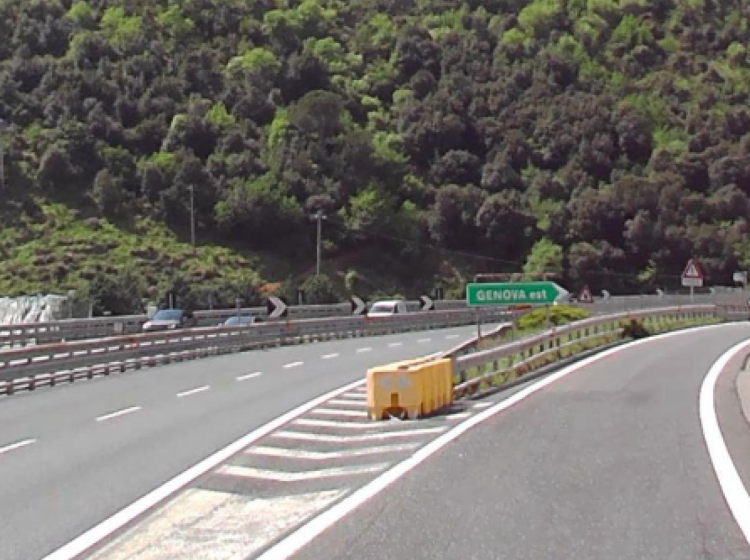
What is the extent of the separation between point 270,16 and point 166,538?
107137 millimetres

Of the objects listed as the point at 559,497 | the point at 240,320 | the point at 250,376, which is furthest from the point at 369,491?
the point at 240,320

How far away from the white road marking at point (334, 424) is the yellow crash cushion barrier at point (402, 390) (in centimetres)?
32

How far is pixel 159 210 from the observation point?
78.4 meters

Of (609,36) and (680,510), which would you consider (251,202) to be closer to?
(609,36)

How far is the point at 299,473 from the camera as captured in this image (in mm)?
13227

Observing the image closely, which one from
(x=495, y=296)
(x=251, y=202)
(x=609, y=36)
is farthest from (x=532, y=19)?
(x=495, y=296)

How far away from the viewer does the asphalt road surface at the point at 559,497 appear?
8836 mm

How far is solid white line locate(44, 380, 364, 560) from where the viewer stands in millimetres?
9398

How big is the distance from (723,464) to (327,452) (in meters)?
4.53

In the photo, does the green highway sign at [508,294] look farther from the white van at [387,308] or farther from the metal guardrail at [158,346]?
the white van at [387,308]

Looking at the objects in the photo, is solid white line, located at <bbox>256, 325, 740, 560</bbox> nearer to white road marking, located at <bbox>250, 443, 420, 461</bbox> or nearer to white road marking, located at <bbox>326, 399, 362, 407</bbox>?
white road marking, located at <bbox>250, 443, 420, 461</bbox>

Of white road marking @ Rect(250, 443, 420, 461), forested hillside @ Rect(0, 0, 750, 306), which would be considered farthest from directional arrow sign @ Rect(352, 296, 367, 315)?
white road marking @ Rect(250, 443, 420, 461)

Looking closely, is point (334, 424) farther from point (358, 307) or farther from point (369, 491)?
point (358, 307)

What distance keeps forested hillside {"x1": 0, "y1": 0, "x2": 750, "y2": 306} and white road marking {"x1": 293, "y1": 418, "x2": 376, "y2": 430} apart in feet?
156
